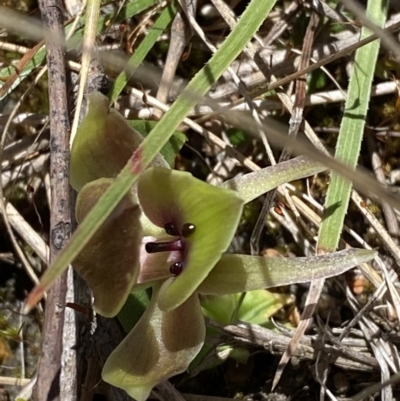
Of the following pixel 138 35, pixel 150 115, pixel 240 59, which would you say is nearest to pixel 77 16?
pixel 138 35

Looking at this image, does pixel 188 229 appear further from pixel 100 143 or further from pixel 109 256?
pixel 100 143

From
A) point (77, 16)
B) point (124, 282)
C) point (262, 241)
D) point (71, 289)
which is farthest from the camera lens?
point (262, 241)

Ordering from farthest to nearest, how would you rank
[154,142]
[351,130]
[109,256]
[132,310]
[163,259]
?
[351,130] → [132,310] → [163,259] → [109,256] → [154,142]

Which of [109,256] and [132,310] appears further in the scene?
[132,310]

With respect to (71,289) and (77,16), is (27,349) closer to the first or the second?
(71,289)

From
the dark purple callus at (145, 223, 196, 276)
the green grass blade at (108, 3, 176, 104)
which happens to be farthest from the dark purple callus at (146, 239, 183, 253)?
the green grass blade at (108, 3, 176, 104)

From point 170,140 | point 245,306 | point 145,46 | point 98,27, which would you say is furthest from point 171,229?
point 98,27

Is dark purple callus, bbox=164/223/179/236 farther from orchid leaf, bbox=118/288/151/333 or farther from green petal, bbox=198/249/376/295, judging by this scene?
orchid leaf, bbox=118/288/151/333
